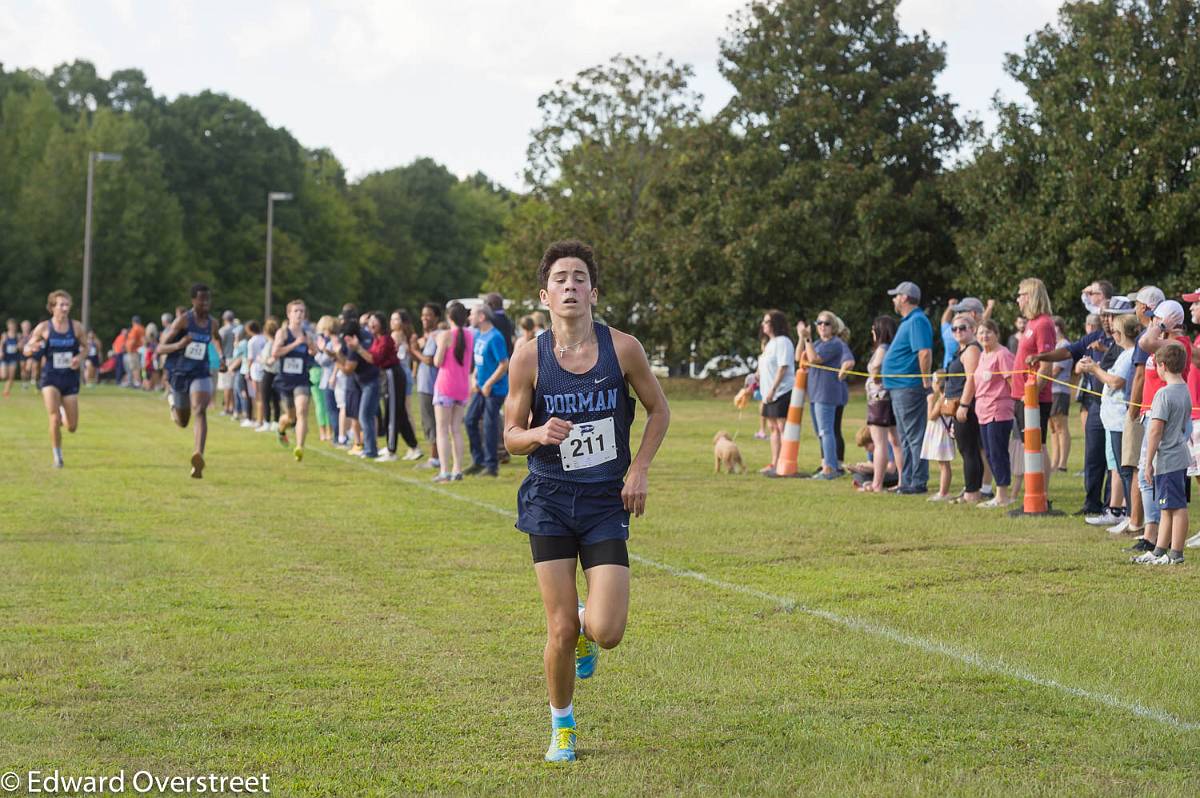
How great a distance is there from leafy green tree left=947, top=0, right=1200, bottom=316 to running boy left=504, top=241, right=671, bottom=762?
112ft

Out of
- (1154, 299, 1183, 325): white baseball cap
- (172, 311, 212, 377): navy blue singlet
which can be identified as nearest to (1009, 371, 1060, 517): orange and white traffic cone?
(1154, 299, 1183, 325): white baseball cap

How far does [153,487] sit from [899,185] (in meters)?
34.5

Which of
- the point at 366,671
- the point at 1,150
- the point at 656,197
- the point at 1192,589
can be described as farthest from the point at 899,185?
the point at 1,150

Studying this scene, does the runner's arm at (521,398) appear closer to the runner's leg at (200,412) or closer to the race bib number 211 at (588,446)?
the race bib number 211 at (588,446)

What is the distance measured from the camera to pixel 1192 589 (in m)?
9.91

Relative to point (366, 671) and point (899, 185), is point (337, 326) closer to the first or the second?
point (366, 671)

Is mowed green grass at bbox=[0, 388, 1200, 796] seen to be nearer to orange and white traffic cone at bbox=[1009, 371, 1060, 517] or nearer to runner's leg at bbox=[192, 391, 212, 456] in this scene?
orange and white traffic cone at bbox=[1009, 371, 1060, 517]

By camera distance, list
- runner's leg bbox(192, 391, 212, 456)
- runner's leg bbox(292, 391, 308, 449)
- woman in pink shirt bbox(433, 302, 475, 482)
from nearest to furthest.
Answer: runner's leg bbox(192, 391, 212, 456), woman in pink shirt bbox(433, 302, 475, 482), runner's leg bbox(292, 391, 308, 449)

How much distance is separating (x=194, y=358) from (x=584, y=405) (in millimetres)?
12497

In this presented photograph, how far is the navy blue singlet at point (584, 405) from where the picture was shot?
5926 mm

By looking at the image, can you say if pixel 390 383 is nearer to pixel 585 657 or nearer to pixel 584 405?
pixel 585 657

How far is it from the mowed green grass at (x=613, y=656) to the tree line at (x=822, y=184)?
27233 mm

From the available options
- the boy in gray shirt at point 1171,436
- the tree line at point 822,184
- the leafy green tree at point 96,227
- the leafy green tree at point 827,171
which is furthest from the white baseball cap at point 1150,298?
the leafy green tree at point 96,227

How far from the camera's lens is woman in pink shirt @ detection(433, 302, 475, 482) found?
59.1ft
